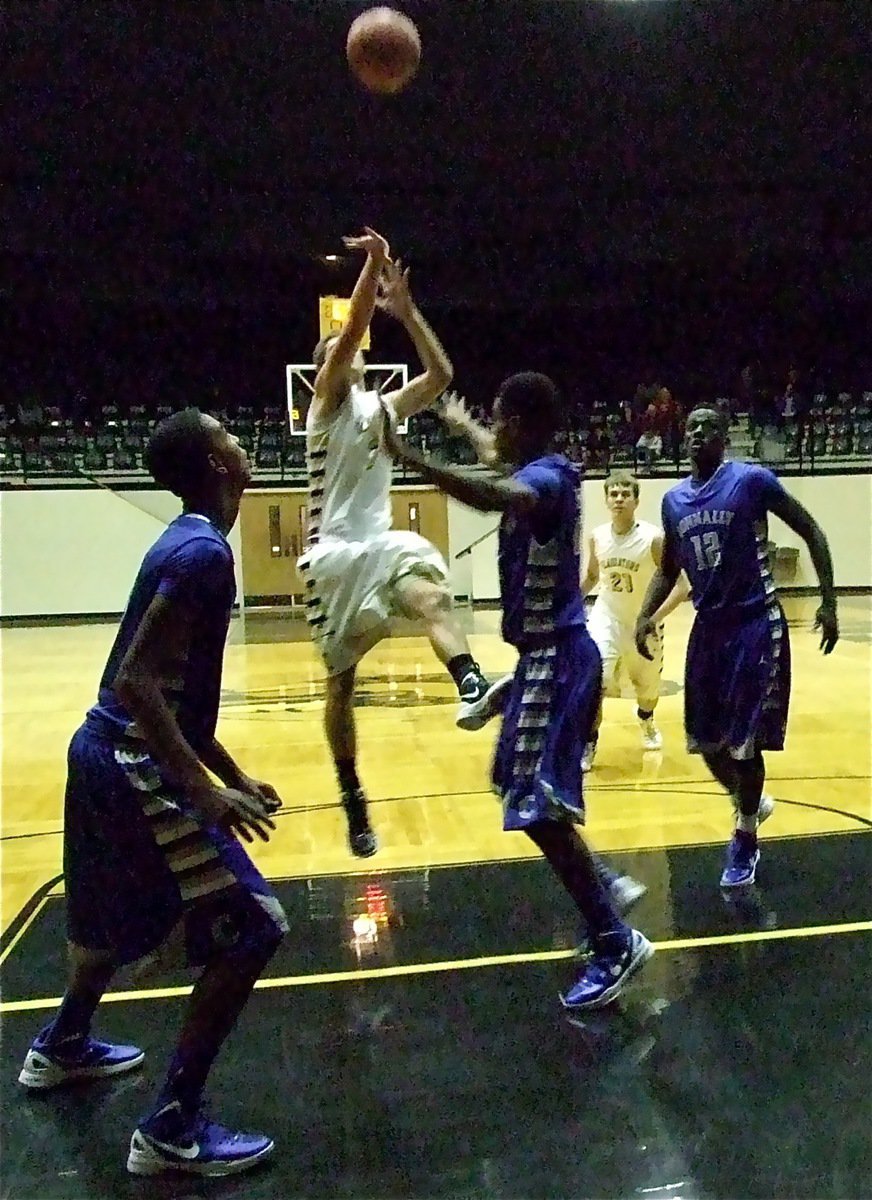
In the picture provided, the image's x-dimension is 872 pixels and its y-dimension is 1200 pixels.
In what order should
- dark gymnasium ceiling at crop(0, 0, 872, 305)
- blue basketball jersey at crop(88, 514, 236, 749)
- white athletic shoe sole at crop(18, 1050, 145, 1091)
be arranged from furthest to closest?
dark gymnasium ceiling at crop(0, 0, 872, 305), white athletic shoe sole at crop(18, 1050, 145, 1091), blue basketball jersey at crop(88, 514, 236, 749)

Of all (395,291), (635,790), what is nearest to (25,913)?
(395,291)

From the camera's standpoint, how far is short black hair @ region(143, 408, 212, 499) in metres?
2.17

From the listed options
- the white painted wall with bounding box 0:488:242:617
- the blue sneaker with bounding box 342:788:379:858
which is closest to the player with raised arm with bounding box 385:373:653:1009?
the blue sneaker with bounding box 342:788:379:858

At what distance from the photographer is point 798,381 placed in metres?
17.1

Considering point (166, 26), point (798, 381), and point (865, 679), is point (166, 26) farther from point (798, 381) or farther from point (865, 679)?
point (798, 381)

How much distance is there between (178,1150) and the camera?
2.17 metres

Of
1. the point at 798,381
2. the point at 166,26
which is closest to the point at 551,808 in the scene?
the point at 166,26

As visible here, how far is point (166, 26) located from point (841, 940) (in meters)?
7.95

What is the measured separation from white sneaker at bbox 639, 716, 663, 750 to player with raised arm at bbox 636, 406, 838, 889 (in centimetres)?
226

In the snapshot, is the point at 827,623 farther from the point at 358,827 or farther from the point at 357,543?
the point at 358,827

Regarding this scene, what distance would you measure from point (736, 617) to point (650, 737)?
8.37 ft

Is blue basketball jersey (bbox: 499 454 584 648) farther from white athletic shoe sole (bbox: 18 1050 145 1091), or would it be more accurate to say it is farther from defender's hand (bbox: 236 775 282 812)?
white athletic shoe sole (bbox: 18 1050 145 1091)

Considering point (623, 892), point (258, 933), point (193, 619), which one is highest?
point (193, 619)

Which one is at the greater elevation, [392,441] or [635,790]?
[392,441]
